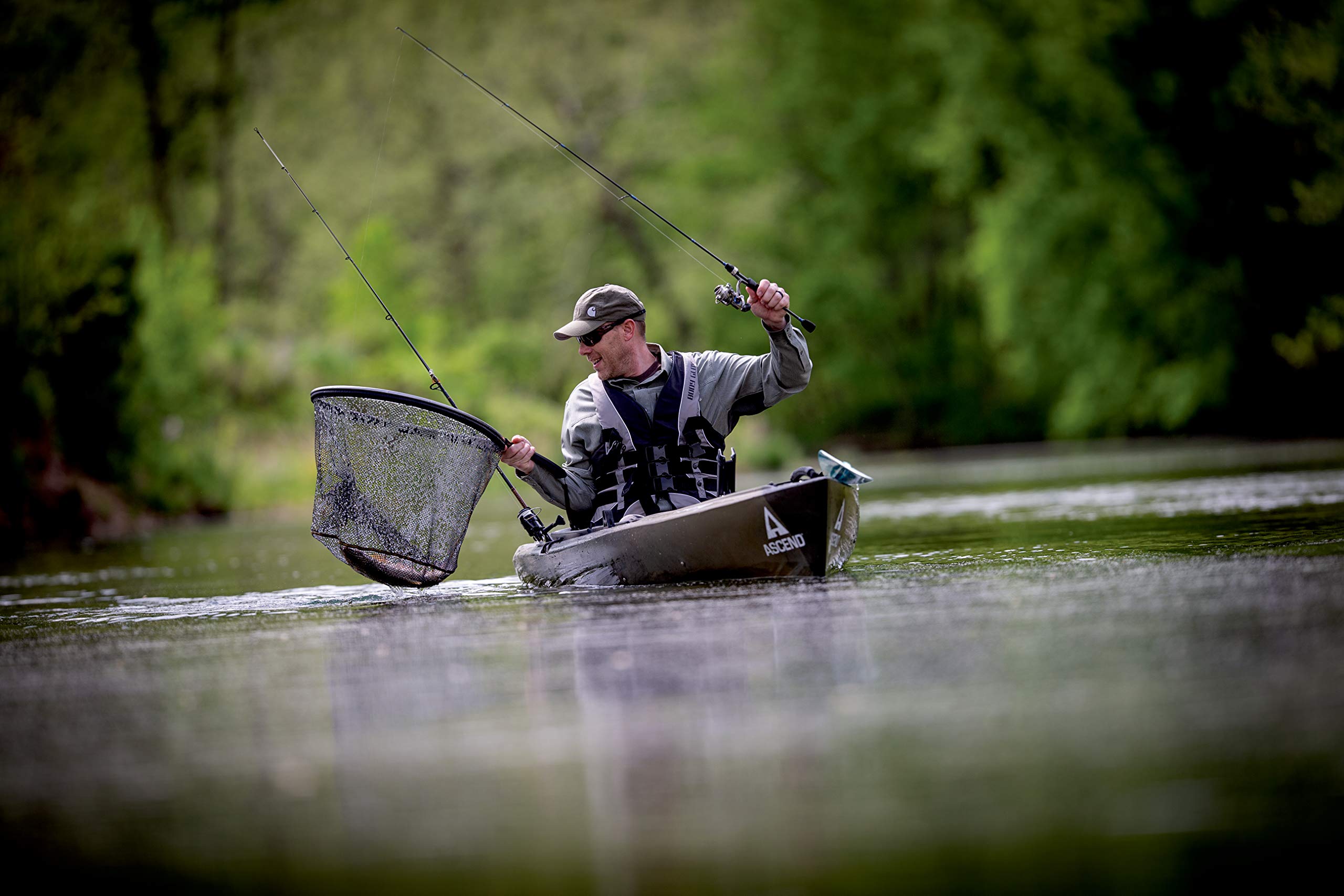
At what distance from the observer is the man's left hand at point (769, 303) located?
7398 mm

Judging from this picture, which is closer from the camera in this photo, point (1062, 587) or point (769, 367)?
point (1062, 587)

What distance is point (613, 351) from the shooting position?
8.02 meters

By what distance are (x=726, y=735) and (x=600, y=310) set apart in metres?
4.41

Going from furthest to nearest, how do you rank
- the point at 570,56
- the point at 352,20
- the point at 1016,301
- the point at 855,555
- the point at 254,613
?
the point at 352,20, the point at 570,56, the point at 1016,301, the point at 855,555, the point at 254,613

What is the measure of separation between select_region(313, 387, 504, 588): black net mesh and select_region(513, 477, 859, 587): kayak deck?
0.59 meters

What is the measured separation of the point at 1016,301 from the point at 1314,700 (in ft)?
92.7

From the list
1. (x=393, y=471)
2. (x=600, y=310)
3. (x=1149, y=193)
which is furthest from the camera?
(x=1149, y=193)

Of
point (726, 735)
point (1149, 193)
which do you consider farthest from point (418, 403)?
point (1149, 193)

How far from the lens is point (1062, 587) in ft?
21.0

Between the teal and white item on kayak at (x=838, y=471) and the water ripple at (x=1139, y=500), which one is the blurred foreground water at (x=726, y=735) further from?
the water ripple at (x=1139, y=500)

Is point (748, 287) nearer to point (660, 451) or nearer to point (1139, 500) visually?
point (660, 451)

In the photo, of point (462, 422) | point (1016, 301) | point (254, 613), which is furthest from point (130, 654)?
point (1016, 301)

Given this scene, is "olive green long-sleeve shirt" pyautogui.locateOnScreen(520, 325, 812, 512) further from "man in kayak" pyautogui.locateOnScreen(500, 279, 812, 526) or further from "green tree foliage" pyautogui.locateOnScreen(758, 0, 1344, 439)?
"green tree foliage" pyautogui.locateOnScreen(758, 0, 1344, 439)

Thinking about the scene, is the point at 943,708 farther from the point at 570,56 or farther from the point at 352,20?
the point at 352,20
